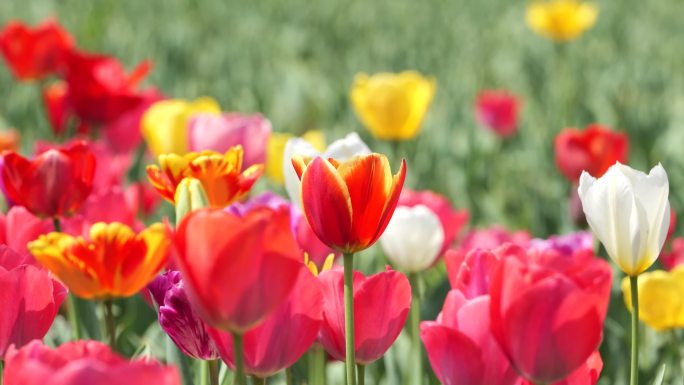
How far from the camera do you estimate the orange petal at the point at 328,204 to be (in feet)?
2.56

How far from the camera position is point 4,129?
2.65m

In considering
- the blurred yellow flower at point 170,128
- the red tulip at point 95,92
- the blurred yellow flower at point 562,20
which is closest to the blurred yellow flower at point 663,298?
the blurred yellow flower at point 170,128

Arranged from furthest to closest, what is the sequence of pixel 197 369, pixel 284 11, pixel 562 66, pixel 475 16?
pixel 475 16
pixel 284 11
pixel 562 66
pixel 197 369

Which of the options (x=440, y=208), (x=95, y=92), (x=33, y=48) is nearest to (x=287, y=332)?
(x=440, y=208)

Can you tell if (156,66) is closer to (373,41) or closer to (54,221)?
(373,41)

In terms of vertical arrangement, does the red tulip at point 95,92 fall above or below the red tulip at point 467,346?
above

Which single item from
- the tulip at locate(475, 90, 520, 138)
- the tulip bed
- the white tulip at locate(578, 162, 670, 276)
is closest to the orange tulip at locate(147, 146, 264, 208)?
the tulip bed

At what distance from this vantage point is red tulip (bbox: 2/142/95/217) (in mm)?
1058

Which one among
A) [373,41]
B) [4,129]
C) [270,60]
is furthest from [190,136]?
[373,41]

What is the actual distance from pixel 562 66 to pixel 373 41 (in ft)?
2.90

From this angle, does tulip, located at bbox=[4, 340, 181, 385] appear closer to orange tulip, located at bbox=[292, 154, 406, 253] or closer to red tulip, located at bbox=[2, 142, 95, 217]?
orange tulip, located at bbox=[292, 154, 406, 253]

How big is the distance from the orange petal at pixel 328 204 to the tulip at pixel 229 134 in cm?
76

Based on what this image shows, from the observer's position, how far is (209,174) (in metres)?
0.93

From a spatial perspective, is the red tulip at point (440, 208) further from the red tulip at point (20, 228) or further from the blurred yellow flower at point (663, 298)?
the red tulip at point (20, 228)
